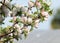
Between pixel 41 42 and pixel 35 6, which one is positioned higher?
pixel 35 6

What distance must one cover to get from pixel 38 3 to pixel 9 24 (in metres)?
0.18

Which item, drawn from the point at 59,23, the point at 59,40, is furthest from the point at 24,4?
the point at 59,23

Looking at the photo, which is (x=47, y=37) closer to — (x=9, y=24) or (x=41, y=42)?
(x=41, y=42)

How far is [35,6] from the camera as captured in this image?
1294 millimetres

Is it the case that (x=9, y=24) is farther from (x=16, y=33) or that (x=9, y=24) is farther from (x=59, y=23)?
(x=59, y=23)

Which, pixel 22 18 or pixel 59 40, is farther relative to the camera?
pixel 59 40

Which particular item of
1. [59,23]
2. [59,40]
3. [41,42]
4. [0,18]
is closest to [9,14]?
[0,18]

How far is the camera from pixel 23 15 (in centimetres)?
127

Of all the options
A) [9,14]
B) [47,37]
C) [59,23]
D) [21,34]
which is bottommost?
[59,23]

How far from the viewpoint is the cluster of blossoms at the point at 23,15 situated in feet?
3.97

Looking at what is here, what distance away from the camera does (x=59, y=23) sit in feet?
65.7

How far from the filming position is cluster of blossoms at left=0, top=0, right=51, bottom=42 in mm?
1210

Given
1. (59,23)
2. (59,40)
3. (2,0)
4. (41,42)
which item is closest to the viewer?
(2,0)

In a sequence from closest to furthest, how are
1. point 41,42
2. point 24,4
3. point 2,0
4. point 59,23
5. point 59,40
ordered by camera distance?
point 2,0 → point 24,4 → point 41,42 → point 59,40 → point 59,23
